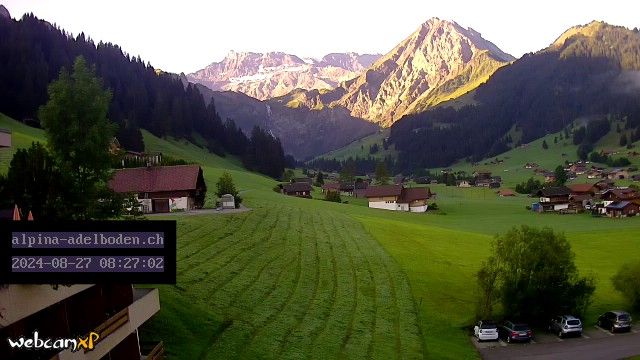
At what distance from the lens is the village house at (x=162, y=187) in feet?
261

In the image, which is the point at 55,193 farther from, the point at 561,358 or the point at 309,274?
the point at 561,358

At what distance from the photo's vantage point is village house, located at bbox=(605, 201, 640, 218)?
13038 centimetres

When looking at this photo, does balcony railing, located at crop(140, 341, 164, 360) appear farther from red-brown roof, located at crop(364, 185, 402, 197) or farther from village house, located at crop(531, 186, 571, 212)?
village house, located at crop(531, 186, 571, 212)

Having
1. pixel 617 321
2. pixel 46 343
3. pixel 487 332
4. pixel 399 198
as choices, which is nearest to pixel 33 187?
pixel 46 343

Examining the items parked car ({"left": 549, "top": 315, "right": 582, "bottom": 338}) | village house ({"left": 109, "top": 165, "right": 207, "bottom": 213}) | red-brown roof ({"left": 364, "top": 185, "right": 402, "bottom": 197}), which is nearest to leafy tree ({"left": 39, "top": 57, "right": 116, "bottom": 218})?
parked car ({"left": 549, "top": 315, "right": 582, "bottom": 338})

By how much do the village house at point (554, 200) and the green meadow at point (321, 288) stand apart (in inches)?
2554

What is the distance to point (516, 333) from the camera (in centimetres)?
4256

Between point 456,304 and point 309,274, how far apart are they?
1369cm

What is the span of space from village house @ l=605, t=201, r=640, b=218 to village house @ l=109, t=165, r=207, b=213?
329 ft

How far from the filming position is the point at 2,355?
620 inches

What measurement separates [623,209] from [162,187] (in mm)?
108130

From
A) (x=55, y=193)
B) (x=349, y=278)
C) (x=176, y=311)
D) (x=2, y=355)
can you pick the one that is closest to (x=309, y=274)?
(x=349, y=278)

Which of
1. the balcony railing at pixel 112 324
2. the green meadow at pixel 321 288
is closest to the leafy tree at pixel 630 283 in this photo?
the green meadow at pixel 321 288

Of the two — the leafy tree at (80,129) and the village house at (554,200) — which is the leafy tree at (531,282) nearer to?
the leafy tree at (80,129)
